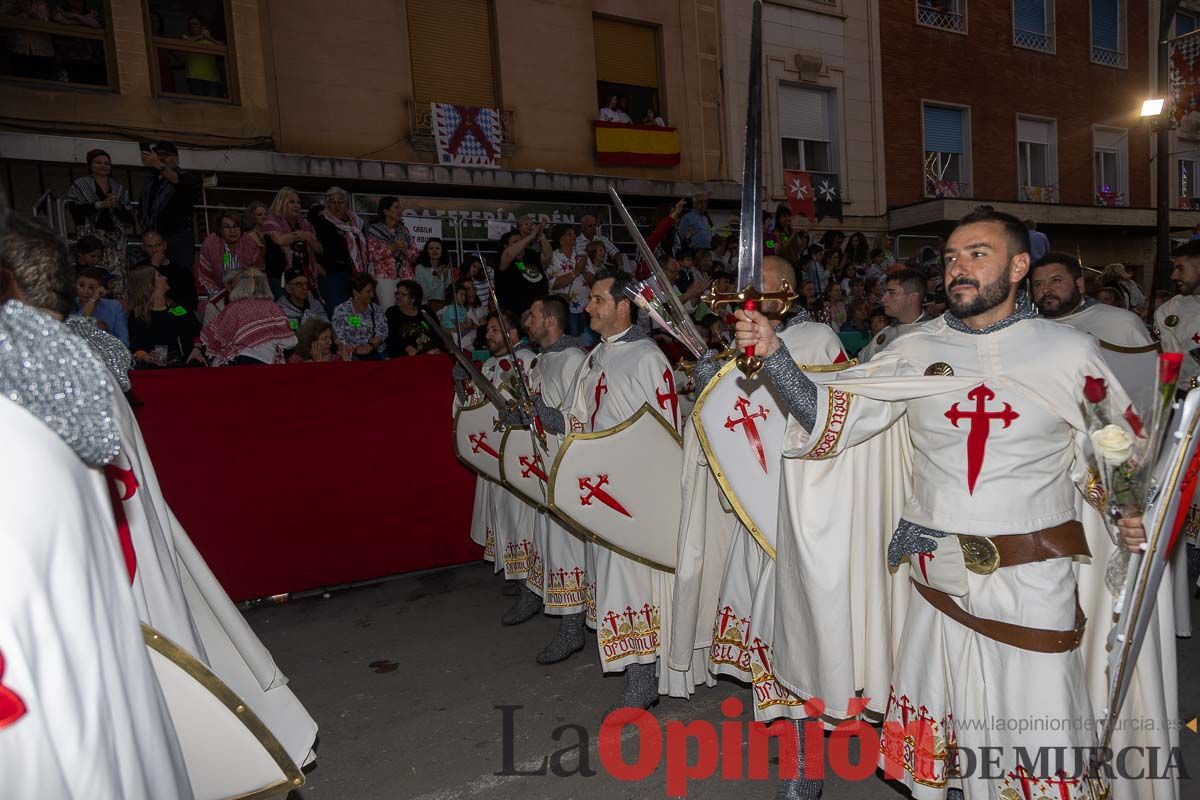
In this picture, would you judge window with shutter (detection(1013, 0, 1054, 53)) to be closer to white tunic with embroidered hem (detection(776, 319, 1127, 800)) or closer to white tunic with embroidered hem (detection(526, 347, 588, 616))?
white tunic with embroidered hem (detection(526, 347, 588, 616))

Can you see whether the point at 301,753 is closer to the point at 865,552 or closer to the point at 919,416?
the point at 865,552

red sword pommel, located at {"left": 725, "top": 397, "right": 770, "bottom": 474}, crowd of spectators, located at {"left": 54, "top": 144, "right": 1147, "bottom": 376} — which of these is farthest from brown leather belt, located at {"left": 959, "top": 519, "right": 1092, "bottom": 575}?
crowd of spectators, located at {"left": 54, "top": 144, "right": 1147, "bottom": 376}

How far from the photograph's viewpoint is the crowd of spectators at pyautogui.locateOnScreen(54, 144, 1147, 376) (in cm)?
594

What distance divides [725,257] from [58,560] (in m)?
9.64

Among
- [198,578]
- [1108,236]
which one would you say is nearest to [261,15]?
[198,578]

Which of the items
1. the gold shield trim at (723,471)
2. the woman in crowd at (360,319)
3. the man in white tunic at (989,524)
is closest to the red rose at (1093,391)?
the man in white tunic at (989,524)

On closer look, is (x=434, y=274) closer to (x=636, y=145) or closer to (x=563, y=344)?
(x=563, y=344)

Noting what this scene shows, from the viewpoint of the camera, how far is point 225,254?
7012mm

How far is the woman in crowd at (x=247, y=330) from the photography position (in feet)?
20.0

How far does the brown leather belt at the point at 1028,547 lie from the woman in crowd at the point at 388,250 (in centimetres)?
632

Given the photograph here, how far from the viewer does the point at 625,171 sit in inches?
495

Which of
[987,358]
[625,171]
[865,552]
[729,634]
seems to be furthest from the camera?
[625,171]

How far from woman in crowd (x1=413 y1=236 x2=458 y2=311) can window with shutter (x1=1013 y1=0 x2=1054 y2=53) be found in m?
14.6

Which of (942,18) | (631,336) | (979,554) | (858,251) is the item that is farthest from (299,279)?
(942,18)
